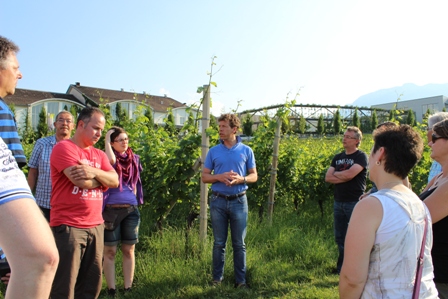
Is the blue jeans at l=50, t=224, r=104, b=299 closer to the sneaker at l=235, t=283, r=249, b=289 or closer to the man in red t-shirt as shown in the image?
the man in red t-shirt

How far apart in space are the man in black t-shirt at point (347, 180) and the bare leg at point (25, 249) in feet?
13.8

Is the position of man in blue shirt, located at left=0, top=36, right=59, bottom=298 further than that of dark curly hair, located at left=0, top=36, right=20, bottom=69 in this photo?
No

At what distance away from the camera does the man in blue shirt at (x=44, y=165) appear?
389cm

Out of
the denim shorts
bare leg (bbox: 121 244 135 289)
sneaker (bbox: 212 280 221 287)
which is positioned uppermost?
the denim shorts

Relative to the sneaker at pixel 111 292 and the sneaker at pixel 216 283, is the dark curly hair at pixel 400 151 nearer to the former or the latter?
the sneaker at pixel 216 283

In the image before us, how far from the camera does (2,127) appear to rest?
1.92 metres

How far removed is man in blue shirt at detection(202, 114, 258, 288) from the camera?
4160 mm

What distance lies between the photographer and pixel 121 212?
3.84 metres

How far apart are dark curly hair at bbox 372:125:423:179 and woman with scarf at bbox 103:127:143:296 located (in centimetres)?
282

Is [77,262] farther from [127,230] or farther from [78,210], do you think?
[127,230]

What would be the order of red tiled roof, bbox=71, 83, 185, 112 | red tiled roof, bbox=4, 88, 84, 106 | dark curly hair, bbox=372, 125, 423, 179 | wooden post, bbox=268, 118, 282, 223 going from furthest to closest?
red tiled roof, bbox=71, 83, 185, 112
red tiled roof, bbox=4, 88, 84, 106
wooden post, bbox=268, 118, 282, 223
dark curly hair, bbox=372, 125, 423, 179

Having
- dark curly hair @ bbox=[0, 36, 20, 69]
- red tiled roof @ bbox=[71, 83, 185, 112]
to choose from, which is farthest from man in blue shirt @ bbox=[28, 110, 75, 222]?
red tiled roof @ bbox=[71, 83, 185, 112]

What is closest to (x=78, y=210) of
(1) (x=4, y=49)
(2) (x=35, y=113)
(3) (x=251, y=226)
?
(1) (x=4, y=49)

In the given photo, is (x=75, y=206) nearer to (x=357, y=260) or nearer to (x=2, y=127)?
(x=2, y=127)
